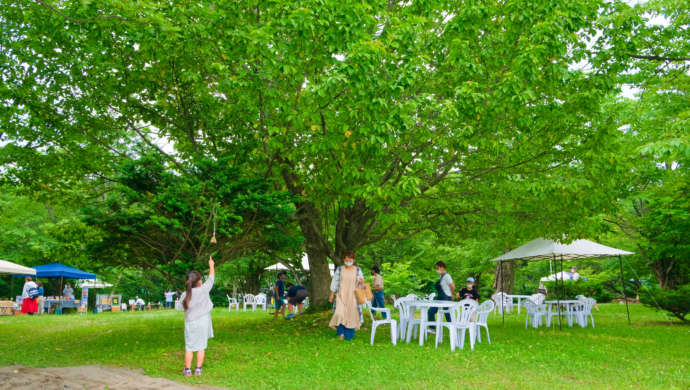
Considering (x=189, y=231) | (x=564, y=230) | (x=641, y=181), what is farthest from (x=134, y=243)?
(x=641, y=181)

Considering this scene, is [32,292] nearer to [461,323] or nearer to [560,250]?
[461,323]

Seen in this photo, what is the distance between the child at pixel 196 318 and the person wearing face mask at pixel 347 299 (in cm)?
341

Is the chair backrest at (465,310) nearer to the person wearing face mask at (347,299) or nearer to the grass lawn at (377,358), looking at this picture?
the grass lawn at (377,358)

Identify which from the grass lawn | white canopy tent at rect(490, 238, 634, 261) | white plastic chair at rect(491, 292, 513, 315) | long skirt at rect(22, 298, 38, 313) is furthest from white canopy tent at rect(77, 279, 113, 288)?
white canopy tent at rect(490, 238, 634, 261)

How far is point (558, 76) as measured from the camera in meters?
8.98

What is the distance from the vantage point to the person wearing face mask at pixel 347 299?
10.3 meters

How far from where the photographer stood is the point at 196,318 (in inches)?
287

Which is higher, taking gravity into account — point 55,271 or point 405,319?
point 55,271

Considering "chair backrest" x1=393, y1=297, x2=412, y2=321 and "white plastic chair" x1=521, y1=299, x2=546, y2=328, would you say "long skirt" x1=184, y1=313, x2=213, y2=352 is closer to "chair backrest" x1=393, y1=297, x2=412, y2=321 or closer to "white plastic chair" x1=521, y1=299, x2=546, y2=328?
"chair backrest" x1=393, y1=297, x2=412, y2=321

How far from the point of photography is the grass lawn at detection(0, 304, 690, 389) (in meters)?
6.65

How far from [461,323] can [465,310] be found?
0.38 meters

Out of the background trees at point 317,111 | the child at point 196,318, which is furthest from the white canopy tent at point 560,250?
the child at point 196,318

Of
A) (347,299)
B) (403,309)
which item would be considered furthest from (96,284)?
(403,309)

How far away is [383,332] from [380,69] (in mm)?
6443
